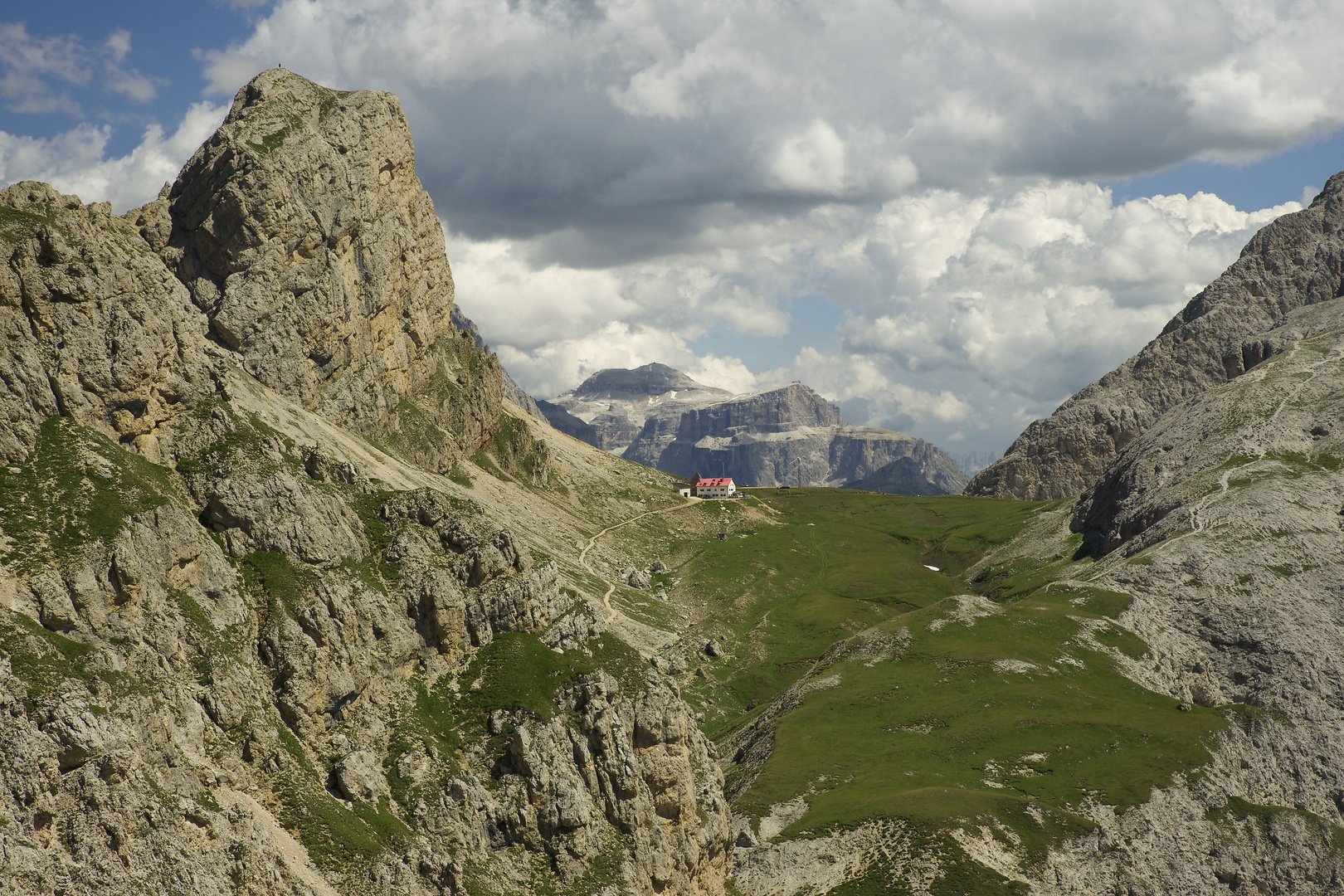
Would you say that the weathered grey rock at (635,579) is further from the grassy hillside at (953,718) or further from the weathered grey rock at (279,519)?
the weathered grey rock at (279,519)

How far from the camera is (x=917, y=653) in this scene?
135 metres

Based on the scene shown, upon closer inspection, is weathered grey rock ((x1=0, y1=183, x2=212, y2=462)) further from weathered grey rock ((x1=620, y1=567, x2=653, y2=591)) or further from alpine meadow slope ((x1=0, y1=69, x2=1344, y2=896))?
weathered grey rock ((x1=620, y1=567, x2=653, y2=591))

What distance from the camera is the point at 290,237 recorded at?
17362 centimetres

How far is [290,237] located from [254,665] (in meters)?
132

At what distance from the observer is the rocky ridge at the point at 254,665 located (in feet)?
158

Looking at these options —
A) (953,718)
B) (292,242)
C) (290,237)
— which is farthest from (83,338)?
(292,242)

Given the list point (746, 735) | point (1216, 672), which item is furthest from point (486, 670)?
point (1216, 672)

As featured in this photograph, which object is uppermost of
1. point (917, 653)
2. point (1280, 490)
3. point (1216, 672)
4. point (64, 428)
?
point (64, 428)

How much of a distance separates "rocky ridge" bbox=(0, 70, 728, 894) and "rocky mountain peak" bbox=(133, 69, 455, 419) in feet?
215

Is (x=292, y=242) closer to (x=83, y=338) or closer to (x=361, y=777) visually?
(x=83, y=338)

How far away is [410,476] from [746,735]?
72.2m

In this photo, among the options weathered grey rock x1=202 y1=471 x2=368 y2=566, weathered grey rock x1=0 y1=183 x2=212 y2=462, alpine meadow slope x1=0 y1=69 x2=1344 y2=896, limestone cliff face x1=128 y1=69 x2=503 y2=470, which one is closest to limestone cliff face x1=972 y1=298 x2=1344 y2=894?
alpine meadow slope x1=0 y1=69 x2=1344 y2=896

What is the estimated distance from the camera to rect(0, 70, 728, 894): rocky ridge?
48125 millimetres

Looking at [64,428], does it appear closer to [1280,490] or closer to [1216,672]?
[1216,672]
